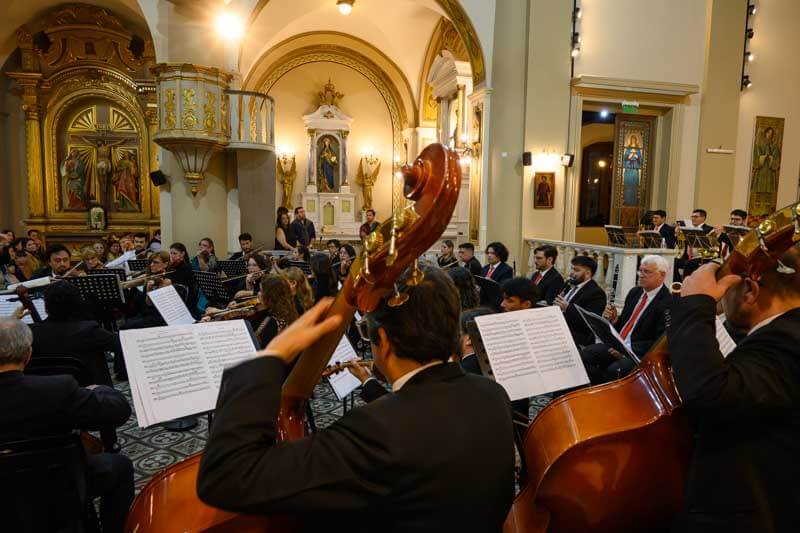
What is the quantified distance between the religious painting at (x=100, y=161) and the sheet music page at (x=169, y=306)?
932 centimetres

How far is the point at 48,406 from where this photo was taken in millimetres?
1987

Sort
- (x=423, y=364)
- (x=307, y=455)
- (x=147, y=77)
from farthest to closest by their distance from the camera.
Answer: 1. (x=147, y=77)
2. (x=423, y=364)
3. (x=307, y=455)

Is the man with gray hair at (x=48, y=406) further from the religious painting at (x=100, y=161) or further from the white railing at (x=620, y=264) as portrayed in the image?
the religious painting at (x=100, y=161)

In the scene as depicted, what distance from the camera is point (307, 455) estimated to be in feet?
3.21

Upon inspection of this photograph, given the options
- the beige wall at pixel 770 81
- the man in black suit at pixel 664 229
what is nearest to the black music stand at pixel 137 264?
the man in black suit at pixel 664 229

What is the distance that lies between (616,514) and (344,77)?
49.6 ft

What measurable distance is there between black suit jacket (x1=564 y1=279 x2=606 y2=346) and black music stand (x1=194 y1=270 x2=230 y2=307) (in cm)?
384

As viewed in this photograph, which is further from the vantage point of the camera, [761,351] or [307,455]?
[761,351]

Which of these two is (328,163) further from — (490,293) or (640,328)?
(640,328)

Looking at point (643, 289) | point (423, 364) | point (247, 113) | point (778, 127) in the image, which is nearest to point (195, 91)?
point (247, 113)

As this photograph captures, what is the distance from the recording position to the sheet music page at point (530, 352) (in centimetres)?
226

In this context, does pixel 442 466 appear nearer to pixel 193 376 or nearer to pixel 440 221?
pixel 440 221

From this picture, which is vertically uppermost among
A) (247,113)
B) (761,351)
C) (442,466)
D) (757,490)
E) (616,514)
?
(247,113)

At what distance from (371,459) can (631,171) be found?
11.3 m
